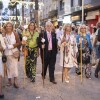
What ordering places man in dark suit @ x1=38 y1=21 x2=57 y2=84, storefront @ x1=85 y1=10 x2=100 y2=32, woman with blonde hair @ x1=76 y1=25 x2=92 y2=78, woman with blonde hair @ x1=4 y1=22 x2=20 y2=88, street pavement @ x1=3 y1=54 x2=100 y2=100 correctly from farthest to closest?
storefront @ x1=85 y1=10 x2=100 y2=32 → woman with blonde hair @ x1=76 y1=25 x2=92 y2=78 → man in dark suit @ x1=38 y1=21 x2=57 y2=84 → woman with blonde hair @ x1=4 y1=22 x2=20 y2=88 → street pavement @ x1=3 y1=54 x2=100 y2=100

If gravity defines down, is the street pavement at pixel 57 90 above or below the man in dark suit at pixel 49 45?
below

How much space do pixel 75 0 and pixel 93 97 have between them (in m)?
32.4

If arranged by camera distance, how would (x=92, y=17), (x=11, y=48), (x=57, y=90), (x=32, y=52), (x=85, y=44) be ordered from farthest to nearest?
(x=92, y=17) → (x=85, y=44) → (x=32, y=52) → (x=11, y=48) → (x=57, y=90)

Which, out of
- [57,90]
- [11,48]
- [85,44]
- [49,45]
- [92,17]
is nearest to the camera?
[57,90]

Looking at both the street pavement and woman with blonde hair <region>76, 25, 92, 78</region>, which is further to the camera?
woman with blonde hair <region>76, 25, 92, 78</region>

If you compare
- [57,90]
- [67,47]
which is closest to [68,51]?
[67,47]

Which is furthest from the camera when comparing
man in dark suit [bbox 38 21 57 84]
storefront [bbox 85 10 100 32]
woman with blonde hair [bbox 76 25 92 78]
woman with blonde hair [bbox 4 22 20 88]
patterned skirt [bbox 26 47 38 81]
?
storefront [bbox 85 10 100 32]

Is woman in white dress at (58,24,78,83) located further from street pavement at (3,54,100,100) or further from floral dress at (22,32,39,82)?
floral dress at (22,32,39,82)

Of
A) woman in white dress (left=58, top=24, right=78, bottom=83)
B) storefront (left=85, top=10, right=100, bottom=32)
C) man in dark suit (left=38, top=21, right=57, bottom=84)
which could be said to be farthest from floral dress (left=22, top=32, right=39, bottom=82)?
storefront (left=85, top=10, right=100, bottom=32)

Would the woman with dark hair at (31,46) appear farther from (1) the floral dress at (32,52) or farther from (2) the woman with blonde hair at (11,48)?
(2) the woman with blonde hair at (11,48)

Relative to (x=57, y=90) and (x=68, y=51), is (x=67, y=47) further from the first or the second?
(x=57, y=90)

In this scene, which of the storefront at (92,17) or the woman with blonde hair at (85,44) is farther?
the storefront at (92,17)

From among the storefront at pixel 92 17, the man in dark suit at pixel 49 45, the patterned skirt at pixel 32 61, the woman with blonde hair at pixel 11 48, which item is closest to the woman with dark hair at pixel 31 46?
the patterned skirt at pixel 32 61

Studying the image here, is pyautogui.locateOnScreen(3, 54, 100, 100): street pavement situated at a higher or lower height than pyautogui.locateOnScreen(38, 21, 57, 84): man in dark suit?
lower
